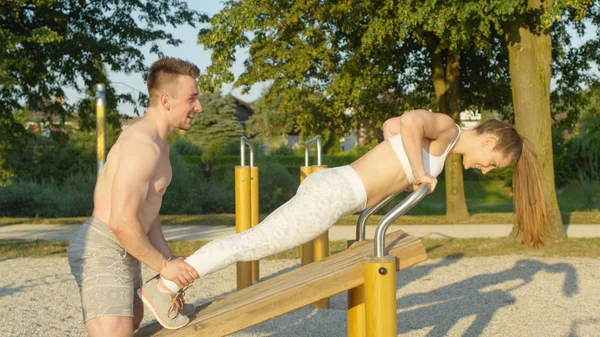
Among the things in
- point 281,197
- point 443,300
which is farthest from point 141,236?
point 281,197

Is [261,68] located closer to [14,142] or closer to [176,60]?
[14,142]

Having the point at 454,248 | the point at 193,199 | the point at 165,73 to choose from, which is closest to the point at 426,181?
the point at 165,73

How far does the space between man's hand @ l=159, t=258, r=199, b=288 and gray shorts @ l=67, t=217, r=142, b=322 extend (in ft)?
0.56

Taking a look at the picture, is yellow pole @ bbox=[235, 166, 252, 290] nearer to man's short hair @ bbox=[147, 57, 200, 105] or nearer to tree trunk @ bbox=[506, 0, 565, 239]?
man's short hair @ bbox=[147, 57, 200, 105]

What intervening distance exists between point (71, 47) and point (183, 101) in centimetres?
1306

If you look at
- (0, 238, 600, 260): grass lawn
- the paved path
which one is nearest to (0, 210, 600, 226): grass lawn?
the paved path

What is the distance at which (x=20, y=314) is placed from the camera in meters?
6.91

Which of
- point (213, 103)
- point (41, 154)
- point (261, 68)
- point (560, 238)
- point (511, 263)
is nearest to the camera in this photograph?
point (511, 263)

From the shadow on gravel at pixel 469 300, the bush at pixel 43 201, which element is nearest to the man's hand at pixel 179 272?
the shadow on gravel at pixel 469 300

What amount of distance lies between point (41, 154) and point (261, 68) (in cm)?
974

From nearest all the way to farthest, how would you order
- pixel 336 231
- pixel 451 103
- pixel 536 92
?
pixel 536 92 < pixel 336 231 < pixel 451 103

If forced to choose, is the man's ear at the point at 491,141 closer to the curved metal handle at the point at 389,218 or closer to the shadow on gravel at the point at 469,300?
the curved metal handle at the point at 389,218

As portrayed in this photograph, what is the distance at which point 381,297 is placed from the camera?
300 centimetres

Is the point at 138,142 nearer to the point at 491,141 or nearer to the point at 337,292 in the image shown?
the point at 337,292
